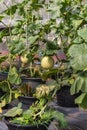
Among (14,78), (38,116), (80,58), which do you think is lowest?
(38,116)

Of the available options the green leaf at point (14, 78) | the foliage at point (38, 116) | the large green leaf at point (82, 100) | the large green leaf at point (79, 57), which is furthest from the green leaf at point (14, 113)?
the large green leaf at point (79, 57)

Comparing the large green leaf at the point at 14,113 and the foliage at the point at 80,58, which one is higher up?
the foliage at the point at 80,58

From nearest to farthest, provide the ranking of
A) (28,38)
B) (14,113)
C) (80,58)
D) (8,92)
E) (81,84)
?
1. (80,58)
2. (81,84)
3. (14,113)
4. (28,38)
5. (8,92)

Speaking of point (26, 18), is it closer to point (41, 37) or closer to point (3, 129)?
point (41, 37)

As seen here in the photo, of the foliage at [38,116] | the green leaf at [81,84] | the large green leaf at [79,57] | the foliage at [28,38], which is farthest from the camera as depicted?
the foliage at [28,38]

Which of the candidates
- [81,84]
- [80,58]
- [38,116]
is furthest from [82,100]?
[38,116]

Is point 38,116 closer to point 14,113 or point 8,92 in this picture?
point 14,113

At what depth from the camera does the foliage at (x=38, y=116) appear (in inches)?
64.9

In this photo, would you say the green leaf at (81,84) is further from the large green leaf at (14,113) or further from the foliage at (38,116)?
the large green leaf at (14,113)

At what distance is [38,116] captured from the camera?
174cm

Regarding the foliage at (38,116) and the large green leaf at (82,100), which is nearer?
the large green leaf at (82,100)

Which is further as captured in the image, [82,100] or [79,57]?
[82,100]

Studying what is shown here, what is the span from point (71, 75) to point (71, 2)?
1.43 ft

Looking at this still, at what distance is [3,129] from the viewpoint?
1877 mm
